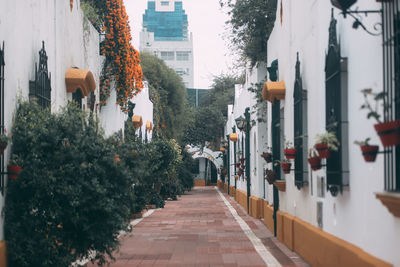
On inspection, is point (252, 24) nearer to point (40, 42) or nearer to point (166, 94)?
point (40, 42)

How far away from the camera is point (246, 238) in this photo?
14.0m

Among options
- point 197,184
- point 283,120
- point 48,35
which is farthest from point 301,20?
point 197,184

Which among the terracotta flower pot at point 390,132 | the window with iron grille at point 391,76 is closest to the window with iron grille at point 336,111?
the window with iron grille at point 391,76

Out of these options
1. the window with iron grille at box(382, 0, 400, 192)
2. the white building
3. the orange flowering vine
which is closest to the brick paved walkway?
the white building

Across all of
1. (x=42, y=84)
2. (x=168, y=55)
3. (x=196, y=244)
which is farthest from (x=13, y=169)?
(x=168, y=55)

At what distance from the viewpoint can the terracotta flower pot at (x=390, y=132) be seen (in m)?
4.92

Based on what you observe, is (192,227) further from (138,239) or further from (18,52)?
(18,52)

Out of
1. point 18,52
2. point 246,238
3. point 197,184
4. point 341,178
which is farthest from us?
point 197,184

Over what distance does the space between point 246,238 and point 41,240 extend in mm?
6909

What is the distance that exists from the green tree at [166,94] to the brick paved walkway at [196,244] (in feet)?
52.1

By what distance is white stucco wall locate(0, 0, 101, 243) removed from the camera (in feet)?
26.8

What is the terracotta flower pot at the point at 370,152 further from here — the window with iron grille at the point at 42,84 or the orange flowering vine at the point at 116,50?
the orange flowering vine at the point at 116,50

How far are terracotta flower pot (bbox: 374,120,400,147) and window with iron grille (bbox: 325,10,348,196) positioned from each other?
227 cm

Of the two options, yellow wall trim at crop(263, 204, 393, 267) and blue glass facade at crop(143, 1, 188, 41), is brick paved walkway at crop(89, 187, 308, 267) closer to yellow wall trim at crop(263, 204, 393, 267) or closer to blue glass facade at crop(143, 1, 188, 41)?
yellow wall trim at crop(263, 204, 393, 267)
